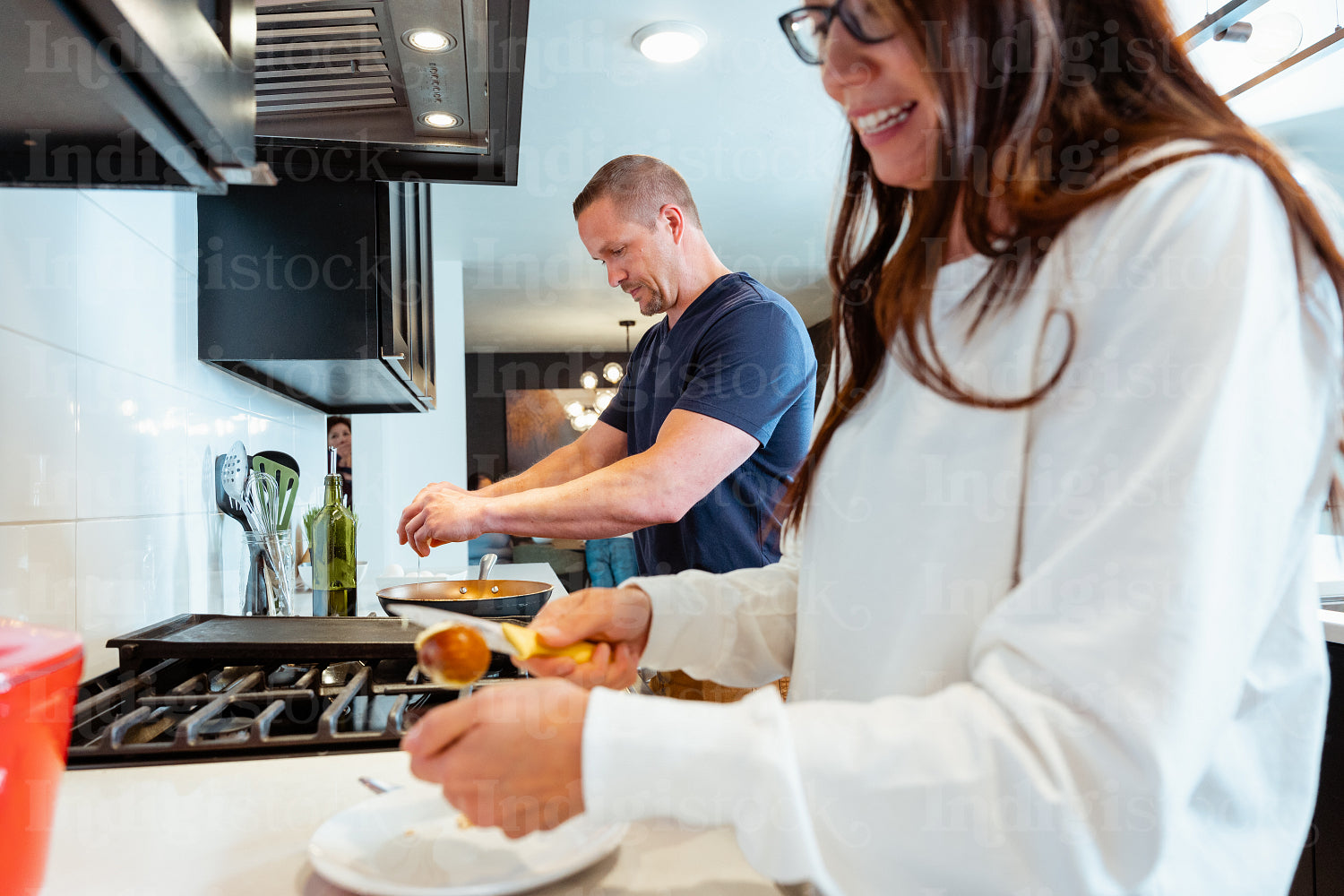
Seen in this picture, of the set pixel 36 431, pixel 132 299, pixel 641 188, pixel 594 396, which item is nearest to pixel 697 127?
pixel 641 188

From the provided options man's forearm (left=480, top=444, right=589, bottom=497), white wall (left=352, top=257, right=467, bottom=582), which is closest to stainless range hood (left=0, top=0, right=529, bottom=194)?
man's forearm (left=480, top=444, right=589, bottom=497)

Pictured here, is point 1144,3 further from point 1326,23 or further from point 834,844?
point 1326,23

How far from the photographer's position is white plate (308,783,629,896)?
1.66 ft

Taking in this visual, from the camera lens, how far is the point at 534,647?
23.4 inches

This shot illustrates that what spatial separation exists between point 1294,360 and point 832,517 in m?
0.27

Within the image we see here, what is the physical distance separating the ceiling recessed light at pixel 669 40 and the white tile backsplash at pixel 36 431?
1.82 meters

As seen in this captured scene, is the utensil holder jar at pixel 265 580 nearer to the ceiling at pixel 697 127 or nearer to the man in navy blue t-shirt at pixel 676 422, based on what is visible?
the man in navy blue t-shirt at pixel 676 422

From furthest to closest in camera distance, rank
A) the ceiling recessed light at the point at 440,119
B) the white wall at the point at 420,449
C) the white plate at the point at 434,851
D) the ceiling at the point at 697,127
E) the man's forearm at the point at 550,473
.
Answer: the white wall at the point at 420,449, the ceiling at the point at 697,127, the man's forearm at the point at 550,473, the ceiling recessed light at the point at 440,119, the white plate at the point at 434,851

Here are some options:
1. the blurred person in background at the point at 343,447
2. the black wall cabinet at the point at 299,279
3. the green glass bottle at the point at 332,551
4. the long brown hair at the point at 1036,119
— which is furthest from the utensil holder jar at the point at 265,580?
the blurred person in background at the point at 343,447

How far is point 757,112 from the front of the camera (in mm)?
3053

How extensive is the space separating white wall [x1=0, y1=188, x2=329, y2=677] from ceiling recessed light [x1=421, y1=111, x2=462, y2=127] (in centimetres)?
37

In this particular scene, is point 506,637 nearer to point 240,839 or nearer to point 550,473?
point 240,839

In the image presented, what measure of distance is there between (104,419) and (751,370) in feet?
3.11

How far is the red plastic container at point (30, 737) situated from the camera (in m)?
0.44
